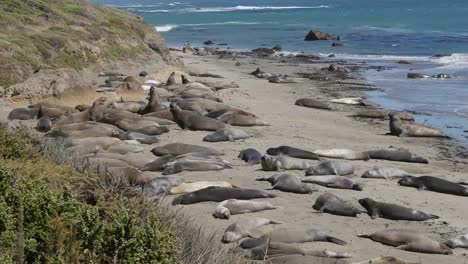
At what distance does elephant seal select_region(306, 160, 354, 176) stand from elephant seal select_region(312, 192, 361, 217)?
1.67m

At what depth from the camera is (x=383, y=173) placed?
39.8 ft

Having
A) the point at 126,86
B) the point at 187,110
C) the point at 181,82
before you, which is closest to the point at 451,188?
the point at 187,110

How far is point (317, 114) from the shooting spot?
63.9 feet

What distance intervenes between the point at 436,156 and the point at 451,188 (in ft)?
10.9

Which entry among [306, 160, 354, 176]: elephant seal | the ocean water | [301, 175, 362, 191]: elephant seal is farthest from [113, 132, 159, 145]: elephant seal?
the ocean water

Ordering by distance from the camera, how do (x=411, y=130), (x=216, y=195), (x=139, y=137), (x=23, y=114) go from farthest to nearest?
1. (x=23, y=114)
2. (x=411, y=130)
3. (x=139, y=137)
4. (x=216, y=195)

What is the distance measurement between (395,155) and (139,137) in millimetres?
5105

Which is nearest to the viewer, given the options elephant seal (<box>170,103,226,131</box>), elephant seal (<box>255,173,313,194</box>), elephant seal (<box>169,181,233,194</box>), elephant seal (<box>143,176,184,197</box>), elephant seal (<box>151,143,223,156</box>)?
elephant seal (<box>143,176,184,197</box>)

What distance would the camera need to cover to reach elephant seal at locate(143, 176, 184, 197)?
10.4 meters

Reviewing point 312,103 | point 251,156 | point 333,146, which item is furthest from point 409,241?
point 312,103

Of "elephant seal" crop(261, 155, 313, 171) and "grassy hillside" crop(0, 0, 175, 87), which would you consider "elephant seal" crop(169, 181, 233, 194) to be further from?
"grassy hillside" crop(0, 0, 175, 87)

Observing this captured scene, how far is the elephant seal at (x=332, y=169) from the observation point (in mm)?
11906

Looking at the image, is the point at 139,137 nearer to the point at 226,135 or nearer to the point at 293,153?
the point at 226,135

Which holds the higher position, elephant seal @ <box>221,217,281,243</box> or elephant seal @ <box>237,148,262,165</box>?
elephant seal @ <box>221,217,281,243</box>
